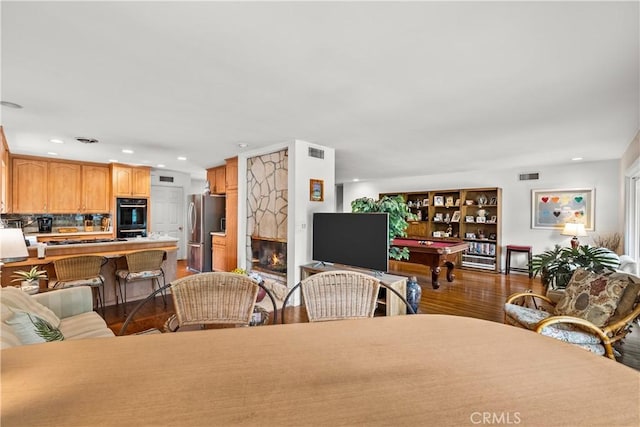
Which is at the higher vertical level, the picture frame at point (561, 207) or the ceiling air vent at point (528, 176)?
the ceiling air vent at point (528, 176)

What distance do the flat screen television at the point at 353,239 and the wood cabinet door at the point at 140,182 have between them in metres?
4.49

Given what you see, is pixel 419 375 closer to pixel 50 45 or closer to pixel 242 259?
pixel 50 45

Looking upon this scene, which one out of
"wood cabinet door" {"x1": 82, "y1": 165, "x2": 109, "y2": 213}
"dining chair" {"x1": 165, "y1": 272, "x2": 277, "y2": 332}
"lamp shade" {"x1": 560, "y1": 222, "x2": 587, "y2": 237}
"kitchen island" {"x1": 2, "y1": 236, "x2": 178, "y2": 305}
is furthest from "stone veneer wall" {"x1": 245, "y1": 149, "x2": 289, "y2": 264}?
"lamp shade" {"x1": 560, "y1": 222, "x2": 587, "y2": 237}

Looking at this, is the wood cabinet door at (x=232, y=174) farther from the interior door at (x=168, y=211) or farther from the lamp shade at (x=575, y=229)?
the lamp shade at (x=575, y=229)

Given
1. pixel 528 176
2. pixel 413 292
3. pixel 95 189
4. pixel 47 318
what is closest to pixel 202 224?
pixel 95 189

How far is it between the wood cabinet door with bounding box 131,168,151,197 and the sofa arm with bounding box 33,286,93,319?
4.22m

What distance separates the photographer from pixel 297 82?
88.0 inches

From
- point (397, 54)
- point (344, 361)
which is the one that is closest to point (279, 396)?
point (344, 361)

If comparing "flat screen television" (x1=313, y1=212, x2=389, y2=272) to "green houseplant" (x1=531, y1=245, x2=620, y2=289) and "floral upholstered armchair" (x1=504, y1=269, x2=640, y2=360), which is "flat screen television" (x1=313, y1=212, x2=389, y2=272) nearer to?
"floral upholstered armchair" (x1=504, y1=269, x2=640, y2=360)

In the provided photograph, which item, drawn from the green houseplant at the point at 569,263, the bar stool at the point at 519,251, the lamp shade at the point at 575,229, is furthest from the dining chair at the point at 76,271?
the lamp shade at the point at 575,229

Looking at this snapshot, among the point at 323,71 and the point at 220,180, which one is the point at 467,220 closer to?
the point at 220,180

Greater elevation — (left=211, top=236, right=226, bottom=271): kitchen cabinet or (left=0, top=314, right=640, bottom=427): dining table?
(left=0, top=314, right=640, bottom=427): dining table

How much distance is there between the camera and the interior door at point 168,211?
7285mm

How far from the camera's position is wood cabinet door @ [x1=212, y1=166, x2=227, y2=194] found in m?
6.18
